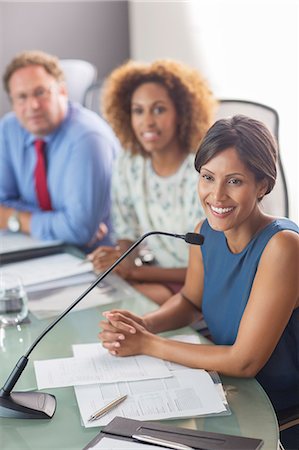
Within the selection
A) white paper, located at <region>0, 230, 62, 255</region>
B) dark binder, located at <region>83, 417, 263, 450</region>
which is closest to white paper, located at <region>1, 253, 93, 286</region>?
white paper, located at <region>0, 230, 62, 255</region>

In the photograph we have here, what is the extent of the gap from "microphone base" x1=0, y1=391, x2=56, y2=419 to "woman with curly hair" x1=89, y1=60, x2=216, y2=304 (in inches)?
36.8

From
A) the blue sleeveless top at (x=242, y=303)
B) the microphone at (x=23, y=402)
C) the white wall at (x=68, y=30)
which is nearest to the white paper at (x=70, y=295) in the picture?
the blue sleeveless top at (x=242, y=303)

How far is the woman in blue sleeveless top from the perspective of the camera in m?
1.43

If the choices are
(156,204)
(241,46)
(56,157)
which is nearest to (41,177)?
(56,157)

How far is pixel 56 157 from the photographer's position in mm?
2795

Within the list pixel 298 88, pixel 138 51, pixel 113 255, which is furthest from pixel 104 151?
pixel 138 51

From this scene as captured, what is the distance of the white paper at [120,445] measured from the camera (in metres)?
1.17

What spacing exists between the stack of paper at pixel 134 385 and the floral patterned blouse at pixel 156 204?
88cm

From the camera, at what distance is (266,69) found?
3.16m

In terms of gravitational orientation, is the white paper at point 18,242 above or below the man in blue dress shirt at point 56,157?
below

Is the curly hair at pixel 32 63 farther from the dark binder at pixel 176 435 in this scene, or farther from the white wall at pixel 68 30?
the dark binder at pixel 176 435

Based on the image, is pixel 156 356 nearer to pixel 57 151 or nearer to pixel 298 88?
pixel 57 151

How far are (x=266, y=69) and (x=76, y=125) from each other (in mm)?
942

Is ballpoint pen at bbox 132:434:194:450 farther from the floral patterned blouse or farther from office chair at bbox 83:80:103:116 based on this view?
office chair at bbox 83:80:103:116
